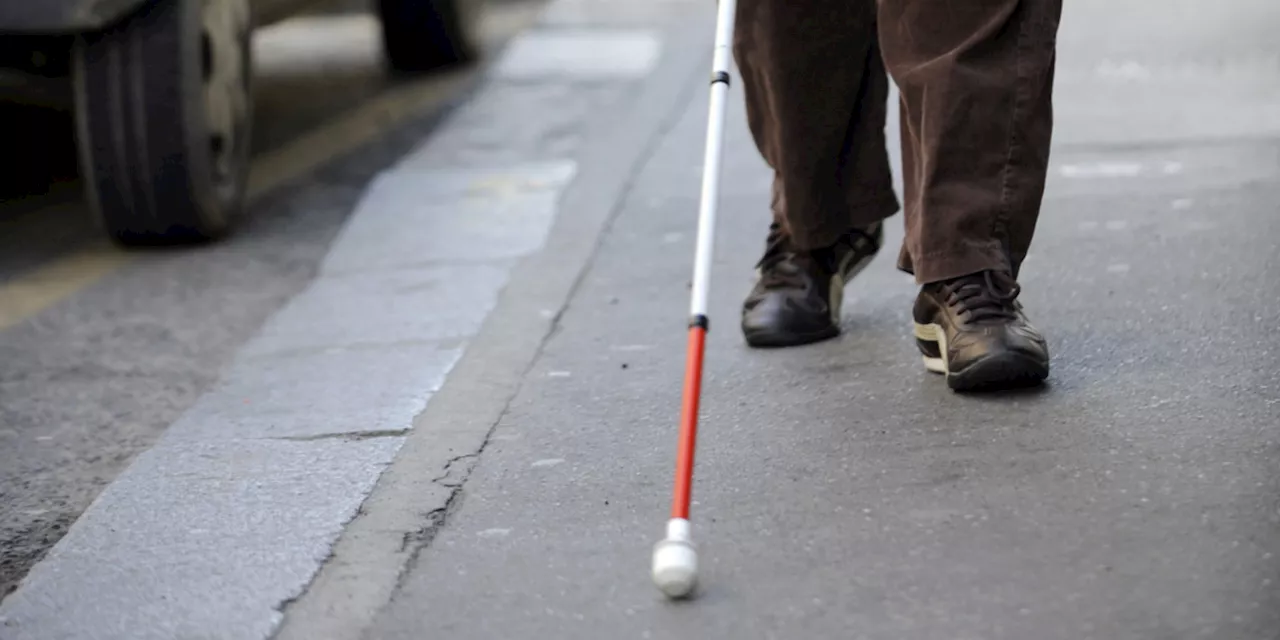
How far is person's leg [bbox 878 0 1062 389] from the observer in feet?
8.46

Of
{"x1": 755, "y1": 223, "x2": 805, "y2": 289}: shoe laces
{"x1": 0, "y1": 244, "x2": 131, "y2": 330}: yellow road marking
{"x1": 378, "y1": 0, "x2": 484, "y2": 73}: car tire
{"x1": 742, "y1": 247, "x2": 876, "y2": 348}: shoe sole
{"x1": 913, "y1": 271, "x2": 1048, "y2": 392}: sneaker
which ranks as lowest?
{"x1": 378, "y1": 0, "x2": 484, "y2": 73}: car tire

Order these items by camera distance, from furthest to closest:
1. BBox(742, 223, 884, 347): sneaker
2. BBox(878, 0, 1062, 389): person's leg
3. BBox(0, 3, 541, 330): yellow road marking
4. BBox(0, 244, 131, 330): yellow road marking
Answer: BBox(0, 3, 541, 330): yellow road marking → BBox(0, 244, 131, 330): yellow road marking → BBox(742, 223, 884, 347): sneaker → BBox(878, 0, 1062, 389): person's leg

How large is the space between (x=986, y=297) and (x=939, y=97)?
1.04 ft

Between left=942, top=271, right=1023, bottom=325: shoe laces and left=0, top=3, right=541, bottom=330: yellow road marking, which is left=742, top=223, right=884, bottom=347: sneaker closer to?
left=942, top=271, right=1023, bottom=325: shoe laces

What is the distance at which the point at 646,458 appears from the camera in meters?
2.53

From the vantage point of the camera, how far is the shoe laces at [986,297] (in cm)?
265

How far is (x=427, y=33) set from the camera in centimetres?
711

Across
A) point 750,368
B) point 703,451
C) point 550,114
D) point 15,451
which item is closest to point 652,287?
point 750,368

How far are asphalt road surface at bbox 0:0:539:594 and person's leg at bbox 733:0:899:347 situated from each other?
1098 mm

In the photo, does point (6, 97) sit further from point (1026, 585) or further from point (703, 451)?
point (1026, 585)

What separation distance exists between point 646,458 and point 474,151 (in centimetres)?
292

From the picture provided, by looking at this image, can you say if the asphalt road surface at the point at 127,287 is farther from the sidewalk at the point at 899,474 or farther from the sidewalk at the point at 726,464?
the sidewalk at the point at 899,474

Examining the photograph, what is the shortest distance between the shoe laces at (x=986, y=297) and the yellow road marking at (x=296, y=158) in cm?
213

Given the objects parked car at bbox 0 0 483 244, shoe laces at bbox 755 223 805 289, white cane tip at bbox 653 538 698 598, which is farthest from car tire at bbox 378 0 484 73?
white cane tip at bbox 653 538 698 598
